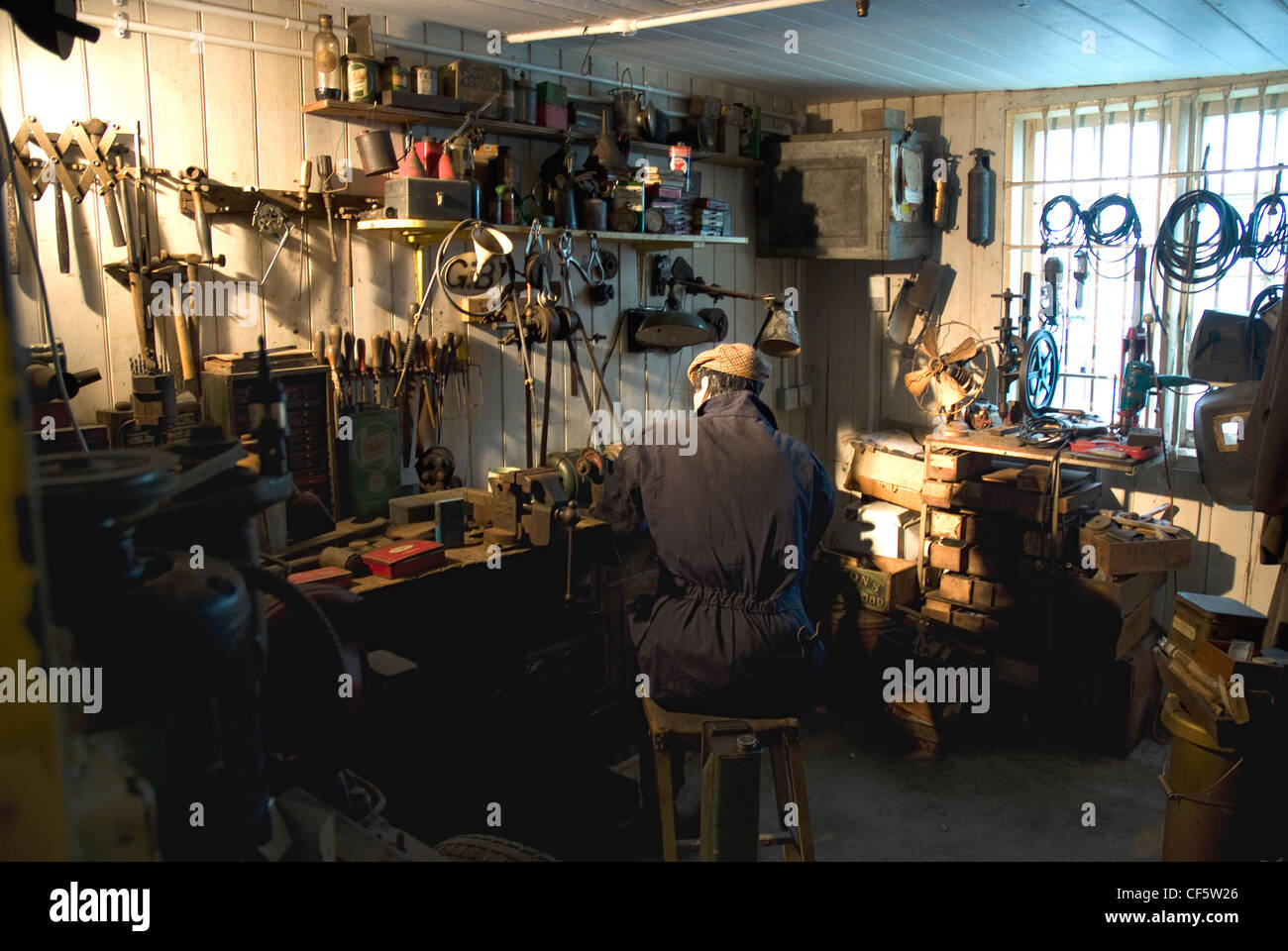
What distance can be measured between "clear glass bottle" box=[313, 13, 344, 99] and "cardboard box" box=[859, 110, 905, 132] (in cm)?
263

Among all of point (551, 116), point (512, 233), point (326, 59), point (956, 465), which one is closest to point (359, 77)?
point (326, 59)

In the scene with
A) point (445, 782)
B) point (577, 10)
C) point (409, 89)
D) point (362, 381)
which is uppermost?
point (577, 10)

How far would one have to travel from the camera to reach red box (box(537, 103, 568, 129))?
401cm

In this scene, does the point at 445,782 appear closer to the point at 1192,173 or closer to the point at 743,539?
the point at 743,539

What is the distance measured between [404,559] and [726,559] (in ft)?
3.23

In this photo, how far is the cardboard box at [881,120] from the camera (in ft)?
16.0

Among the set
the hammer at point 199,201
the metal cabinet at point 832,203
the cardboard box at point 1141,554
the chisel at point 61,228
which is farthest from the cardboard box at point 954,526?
the chisel at point 61,228

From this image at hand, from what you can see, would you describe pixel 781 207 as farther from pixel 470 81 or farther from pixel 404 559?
pixel 404 559

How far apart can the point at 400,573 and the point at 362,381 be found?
0.82 meters

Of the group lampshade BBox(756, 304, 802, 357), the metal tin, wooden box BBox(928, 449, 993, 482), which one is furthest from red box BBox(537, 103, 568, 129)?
wooden box BBox(928, 449, 993, 482)

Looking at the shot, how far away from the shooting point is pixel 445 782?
3.19 metres

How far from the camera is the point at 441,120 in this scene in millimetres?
3648
